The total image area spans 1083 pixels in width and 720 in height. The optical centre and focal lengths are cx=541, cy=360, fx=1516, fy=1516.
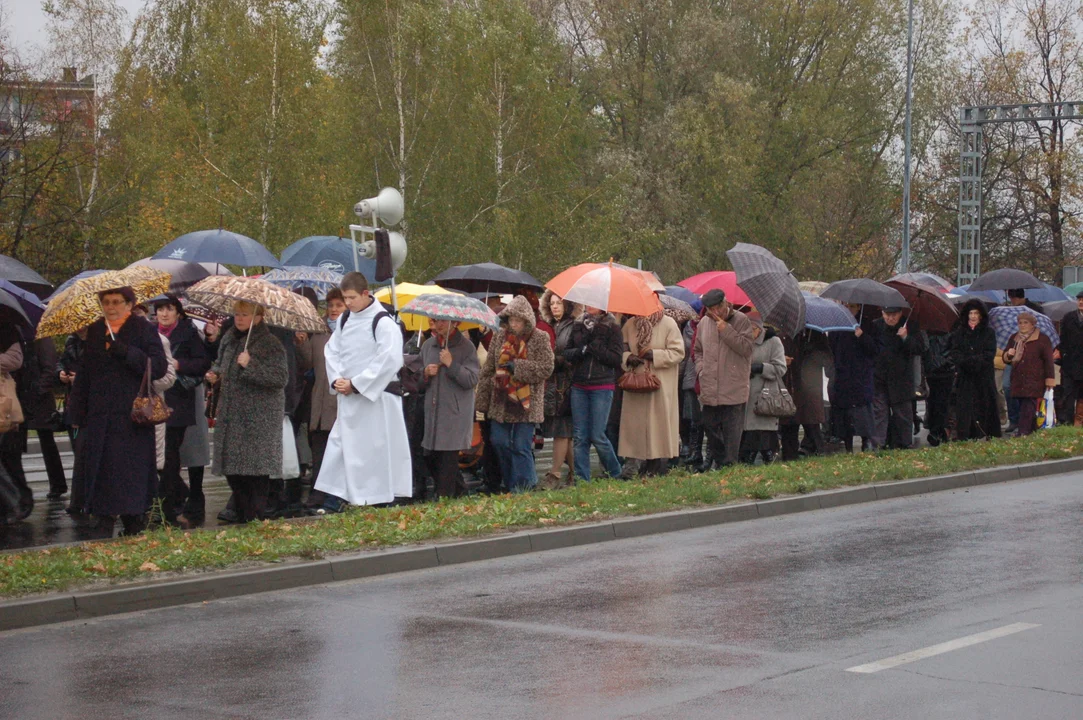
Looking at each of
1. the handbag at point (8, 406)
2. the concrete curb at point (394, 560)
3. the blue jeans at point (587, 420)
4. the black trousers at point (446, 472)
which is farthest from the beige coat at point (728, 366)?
the handbag at point (8, 406)

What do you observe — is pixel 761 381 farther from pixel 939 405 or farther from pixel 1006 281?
pixel 1006 281

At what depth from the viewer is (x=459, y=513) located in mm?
11492

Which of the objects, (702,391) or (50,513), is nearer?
(50,513)

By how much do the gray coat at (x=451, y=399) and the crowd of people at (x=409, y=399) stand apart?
17mm

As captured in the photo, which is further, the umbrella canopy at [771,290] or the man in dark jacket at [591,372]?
the umbrella canopy at [771,290]

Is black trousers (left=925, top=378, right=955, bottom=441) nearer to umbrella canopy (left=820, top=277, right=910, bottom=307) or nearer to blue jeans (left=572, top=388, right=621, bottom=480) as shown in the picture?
umbrella canopy (left=820, top=277, right=910, bottom=307)

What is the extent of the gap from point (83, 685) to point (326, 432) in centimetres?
672

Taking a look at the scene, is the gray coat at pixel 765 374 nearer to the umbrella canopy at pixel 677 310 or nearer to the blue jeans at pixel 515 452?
the umbrella canopy at pixel 677 310

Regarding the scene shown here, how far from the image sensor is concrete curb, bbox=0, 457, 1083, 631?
8.47 meters

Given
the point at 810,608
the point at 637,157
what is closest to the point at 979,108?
the point at 637,157

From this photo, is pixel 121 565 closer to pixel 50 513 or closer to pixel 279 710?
pixel 279 710

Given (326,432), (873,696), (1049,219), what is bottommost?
(873,696)

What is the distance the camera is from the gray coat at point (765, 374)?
15617 millimetres

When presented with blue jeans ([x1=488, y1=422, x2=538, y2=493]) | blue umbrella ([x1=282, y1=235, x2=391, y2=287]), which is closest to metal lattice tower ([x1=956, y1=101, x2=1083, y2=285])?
blue umbrella ([x1=282, y1=235, x2=391, y2=287])
